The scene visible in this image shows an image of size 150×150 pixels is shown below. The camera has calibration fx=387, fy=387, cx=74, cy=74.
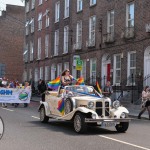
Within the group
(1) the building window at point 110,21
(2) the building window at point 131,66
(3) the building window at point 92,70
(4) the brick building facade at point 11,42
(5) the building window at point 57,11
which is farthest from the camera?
(4) the brick building facade at point 11,42

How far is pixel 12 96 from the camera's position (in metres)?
20.4

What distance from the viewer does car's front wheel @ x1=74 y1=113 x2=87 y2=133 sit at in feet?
38.5

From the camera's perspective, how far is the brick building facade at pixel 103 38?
2502cm

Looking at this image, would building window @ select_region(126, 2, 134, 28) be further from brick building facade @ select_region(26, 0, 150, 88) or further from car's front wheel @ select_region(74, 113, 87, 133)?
car's front wheel @ select_region(74, 113, 87, 133)

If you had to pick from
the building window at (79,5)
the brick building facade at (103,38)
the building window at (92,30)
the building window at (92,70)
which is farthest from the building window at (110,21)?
the building window at (79,5)

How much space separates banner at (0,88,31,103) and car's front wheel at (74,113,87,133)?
850 centimetres

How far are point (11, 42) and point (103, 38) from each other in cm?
3325

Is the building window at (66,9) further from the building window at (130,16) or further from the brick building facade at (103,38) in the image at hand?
the building window at (130,16)

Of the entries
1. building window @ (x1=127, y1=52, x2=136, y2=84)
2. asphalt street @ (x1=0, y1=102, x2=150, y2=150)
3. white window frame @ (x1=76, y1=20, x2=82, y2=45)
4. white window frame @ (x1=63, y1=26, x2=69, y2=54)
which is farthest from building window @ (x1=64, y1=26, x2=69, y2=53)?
asphalt street @ (x1=0, y1=102, x2=150, y2=150)

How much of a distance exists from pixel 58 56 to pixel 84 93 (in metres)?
24.8

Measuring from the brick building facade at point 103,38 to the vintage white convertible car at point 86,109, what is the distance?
1170cm

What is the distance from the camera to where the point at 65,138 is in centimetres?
1091

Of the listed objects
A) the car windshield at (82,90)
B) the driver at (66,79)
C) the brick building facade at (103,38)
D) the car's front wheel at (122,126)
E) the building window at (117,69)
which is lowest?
the car's front wheel at (122,126)

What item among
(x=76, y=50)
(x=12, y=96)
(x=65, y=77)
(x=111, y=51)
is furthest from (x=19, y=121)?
(x=76, y=50)
